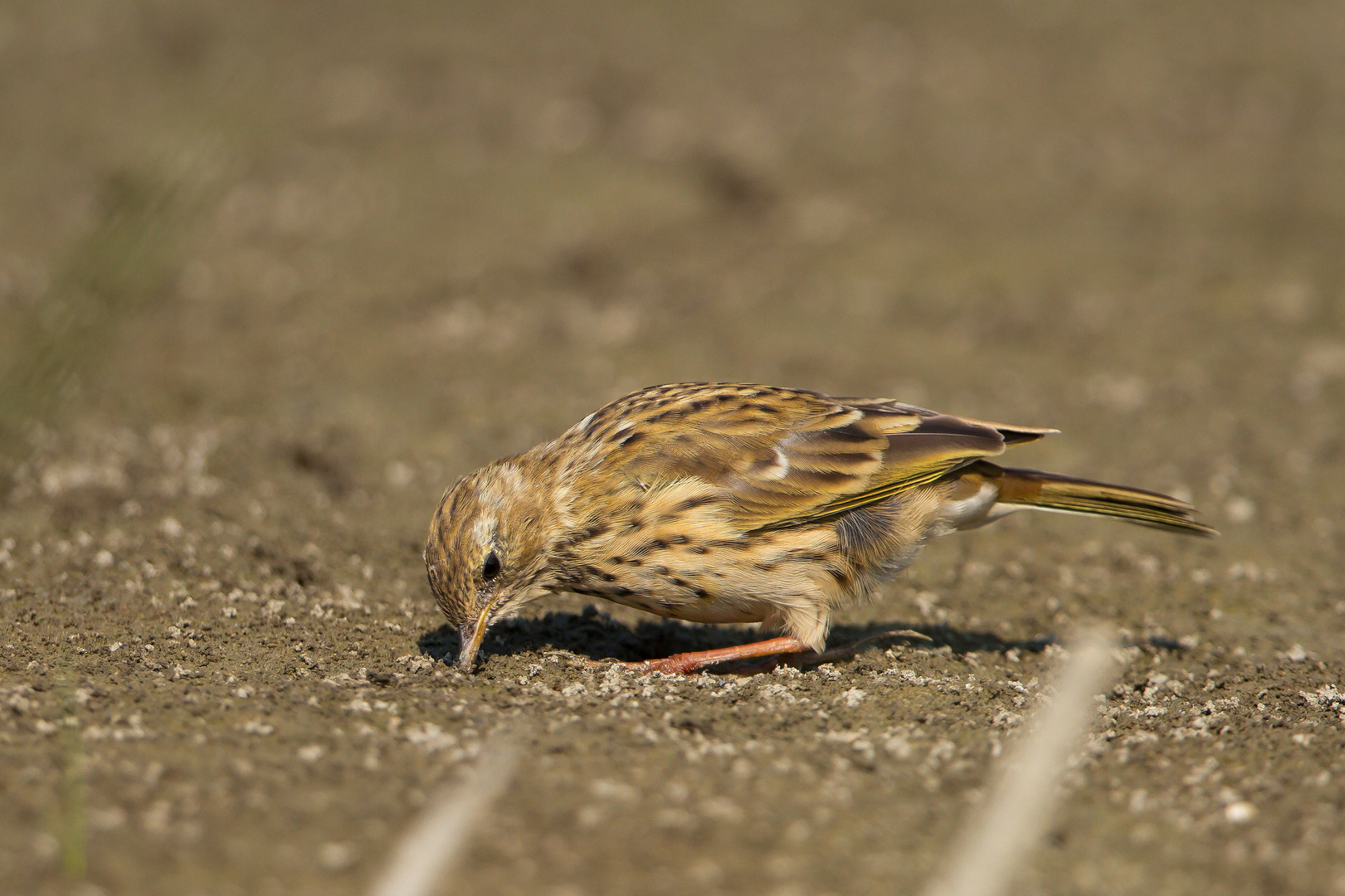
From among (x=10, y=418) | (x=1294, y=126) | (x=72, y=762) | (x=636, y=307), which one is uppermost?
(x=1294, y=126)

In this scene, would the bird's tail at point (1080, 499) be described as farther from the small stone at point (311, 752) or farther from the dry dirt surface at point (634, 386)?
the small stone at point (311, 752)

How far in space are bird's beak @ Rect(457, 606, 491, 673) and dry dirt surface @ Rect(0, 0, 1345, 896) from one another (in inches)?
3.7

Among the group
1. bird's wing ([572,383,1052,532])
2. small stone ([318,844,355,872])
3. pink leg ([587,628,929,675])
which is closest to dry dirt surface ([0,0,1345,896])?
small stone ([318,844,355,872])

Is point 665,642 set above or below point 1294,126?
below

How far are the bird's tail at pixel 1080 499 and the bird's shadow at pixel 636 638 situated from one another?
0.67 m

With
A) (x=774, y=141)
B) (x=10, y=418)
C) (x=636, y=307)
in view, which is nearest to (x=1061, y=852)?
(x=10, y=418)

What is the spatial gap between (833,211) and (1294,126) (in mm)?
5026

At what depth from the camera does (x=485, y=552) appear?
5312 mm

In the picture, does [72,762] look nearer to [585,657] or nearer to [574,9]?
[585,657]

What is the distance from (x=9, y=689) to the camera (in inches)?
177

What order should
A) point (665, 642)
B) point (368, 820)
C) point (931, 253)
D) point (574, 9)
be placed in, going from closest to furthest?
1. point (368, 820)
2. point (665, 642)
3. point (931, 253)
4. point (574, 9)

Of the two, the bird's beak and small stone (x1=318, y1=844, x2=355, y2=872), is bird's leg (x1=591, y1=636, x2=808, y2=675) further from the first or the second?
small stone (x1=318, y1=844, x2=355, y2=872)

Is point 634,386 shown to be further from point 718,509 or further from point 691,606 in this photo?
point 691,606

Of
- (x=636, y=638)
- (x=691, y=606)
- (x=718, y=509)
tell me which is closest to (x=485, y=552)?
(x=691, y=606)
